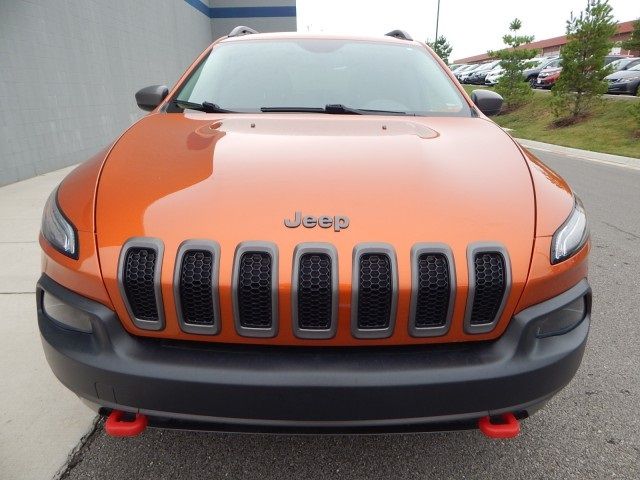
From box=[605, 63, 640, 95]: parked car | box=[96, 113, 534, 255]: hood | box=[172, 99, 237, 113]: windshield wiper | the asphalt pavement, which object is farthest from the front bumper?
box=[605, 63, 640, 95]: parked car

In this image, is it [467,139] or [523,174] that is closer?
[523,174]

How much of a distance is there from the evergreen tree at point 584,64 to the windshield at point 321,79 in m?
16.4

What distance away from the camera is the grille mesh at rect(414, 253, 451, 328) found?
1.37 m

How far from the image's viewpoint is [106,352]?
1413 mm

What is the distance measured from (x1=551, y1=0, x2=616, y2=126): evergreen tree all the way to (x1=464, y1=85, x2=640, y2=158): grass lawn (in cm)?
67

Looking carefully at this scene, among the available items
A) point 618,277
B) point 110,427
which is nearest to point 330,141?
point 110,427

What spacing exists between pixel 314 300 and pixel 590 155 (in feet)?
41.2

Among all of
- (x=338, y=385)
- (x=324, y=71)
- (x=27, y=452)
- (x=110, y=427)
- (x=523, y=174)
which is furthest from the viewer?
(x=324, y=71)

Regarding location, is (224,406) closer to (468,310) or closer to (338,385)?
(338,385)

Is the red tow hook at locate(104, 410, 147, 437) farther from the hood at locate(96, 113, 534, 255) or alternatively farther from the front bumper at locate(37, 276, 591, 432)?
the hood at locate(96, 113, 534, 255)

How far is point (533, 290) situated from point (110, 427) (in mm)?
1391

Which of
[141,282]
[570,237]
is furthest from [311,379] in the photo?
[570,237]

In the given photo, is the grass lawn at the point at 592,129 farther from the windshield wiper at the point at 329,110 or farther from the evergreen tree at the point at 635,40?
the windshield wiper at the point at 329,110

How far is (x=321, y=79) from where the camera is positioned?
8.93 feet
